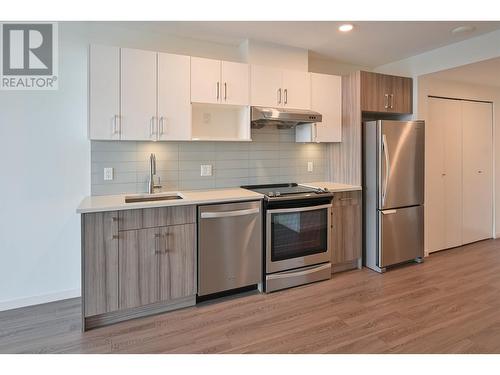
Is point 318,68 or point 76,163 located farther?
point 318,68

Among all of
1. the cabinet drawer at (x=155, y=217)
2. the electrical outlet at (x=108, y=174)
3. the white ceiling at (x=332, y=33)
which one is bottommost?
the cabinet drawer at (x=155, y=217)

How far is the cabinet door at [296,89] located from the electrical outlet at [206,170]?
106cm

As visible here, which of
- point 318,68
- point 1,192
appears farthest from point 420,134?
point 1,192

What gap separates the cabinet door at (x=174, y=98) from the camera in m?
2.70

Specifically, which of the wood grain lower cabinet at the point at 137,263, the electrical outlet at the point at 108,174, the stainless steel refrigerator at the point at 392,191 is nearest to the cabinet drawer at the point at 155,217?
the wood grain lower cabinet at the point at 137,263

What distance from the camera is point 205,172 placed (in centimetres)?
322

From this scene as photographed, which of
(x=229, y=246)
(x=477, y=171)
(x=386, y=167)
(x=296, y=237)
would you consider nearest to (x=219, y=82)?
(x=229, y=246)

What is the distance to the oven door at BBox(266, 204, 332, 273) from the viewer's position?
9.50 ft

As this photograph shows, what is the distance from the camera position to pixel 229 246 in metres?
2.70

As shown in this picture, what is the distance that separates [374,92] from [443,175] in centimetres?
166

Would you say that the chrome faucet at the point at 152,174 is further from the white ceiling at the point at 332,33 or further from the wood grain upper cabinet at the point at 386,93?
the wood grain upper cabinet at the point at 386,93

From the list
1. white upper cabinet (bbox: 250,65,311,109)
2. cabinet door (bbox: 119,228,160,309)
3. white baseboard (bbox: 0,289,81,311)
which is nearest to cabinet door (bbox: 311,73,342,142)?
white upper cabinet (bbox: 250,65,311,109)
